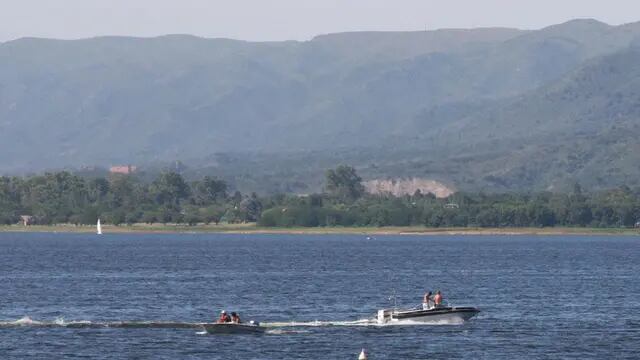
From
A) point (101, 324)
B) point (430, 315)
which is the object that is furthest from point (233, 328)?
point (430, 315)

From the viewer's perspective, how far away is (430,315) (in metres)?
124

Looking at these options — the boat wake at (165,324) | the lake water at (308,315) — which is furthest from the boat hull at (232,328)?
the boat wake at (165,324)

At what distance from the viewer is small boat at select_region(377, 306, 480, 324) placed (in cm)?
12394

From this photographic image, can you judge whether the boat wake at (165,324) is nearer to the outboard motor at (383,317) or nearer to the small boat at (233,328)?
the outboard motor at (383,317)

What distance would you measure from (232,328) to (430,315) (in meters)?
15.1

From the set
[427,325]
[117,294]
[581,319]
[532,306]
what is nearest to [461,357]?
[427,325]

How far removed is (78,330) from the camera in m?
122

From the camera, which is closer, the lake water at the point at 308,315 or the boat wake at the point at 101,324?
the lake water at the point at 308,315

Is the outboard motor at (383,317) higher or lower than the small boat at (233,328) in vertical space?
higher

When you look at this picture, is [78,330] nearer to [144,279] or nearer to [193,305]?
[193,305]

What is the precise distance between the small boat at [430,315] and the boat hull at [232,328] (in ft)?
34.1

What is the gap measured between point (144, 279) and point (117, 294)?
25.8 metres

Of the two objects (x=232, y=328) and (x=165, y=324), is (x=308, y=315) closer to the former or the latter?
(x=165, y=324)

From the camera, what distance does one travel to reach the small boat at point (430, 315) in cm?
12394
